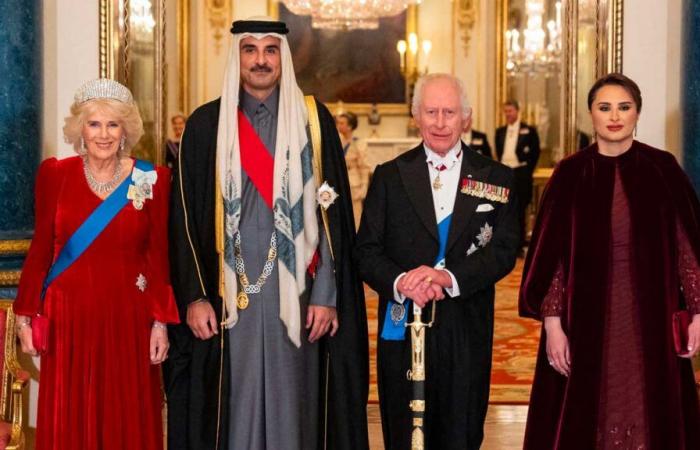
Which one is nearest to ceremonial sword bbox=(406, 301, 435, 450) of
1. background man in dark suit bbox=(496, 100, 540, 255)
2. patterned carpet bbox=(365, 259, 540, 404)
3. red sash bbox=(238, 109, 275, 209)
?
red sash bbox=(238, 109, 275, 209)

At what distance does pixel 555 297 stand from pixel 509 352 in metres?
4.09

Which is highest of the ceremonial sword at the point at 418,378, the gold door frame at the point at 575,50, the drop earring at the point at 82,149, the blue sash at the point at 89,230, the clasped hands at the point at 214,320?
the gold door frame at the point at 575,50

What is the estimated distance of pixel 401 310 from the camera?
3.86 meters

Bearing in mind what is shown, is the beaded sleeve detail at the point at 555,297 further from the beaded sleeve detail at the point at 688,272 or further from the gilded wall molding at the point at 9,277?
the gilded wall molding at the point at 9,277

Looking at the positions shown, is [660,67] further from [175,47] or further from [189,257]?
[175,47]

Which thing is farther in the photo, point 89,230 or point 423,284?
point 89,230

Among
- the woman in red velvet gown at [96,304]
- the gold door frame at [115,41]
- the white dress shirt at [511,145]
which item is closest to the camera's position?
the woman in red velvet gown at [96,304]

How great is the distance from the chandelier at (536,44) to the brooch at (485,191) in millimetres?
10170

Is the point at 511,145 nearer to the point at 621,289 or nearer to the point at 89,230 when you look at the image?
the point at 621,289

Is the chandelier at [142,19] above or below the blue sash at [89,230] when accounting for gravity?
above

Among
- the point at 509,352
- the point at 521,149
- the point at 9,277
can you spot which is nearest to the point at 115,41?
the point at 9,277

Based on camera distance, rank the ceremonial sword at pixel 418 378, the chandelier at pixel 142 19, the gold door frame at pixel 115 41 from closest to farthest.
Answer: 1. the ceremonial sword at pixel 418 378
2. the gold door frame at pixel 115 41
3. the chandelier at pixel 142 19

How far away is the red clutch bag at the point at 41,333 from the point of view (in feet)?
12.6

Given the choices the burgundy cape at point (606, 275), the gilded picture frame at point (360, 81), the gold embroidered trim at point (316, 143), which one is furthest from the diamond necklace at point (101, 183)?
the gilded picture frame at point (360, 81)
